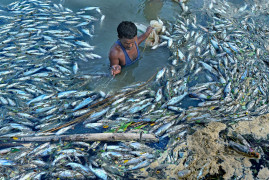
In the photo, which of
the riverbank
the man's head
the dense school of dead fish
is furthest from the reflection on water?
the riverbank

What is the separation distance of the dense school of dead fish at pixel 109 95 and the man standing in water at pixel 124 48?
0.68 metres

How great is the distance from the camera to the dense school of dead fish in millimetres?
4180

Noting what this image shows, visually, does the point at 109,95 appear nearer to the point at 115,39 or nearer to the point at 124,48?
the point at 124,48

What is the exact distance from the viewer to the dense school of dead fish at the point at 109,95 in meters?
4.18

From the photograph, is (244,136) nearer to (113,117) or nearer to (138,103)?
(138,103)

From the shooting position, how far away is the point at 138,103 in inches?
201

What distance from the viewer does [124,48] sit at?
5.22 m

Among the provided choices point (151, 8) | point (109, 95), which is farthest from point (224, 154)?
point (151, 8)

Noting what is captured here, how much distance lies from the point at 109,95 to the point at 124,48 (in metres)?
1.14

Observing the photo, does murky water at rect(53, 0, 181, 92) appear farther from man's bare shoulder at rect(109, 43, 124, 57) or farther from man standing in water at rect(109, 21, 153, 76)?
man's bare shoulder at rect(109, 43, 124, 57)

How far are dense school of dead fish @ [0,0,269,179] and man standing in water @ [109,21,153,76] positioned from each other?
677 millimetres

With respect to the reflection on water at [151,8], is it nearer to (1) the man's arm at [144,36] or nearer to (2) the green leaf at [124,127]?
(1) the man's arm at [144,36]

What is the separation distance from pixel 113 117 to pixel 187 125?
5.12ft

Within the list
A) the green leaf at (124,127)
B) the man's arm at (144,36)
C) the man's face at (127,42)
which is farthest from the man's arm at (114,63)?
the green leaf at (124,127)
